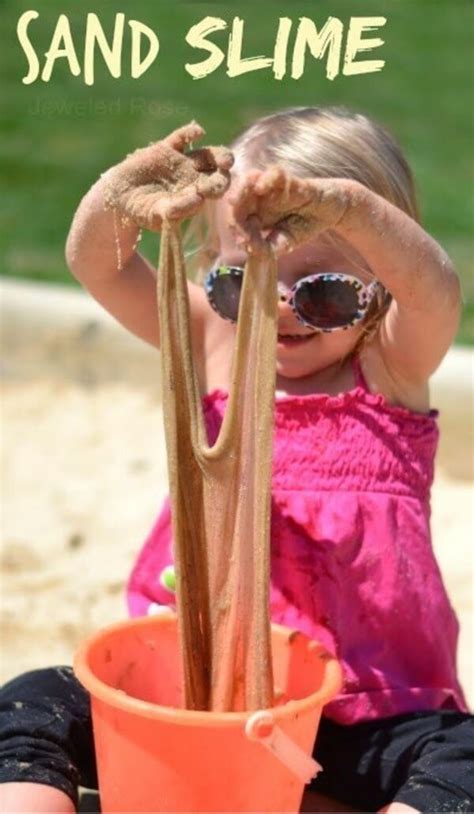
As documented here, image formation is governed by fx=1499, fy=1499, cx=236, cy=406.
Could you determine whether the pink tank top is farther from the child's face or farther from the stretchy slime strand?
the stretchy slime strand

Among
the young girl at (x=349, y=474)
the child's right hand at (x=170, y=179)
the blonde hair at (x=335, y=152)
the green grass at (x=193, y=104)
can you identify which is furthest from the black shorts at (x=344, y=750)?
the green grass at (x=193, y=104)

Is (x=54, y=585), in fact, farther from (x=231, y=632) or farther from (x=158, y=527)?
(x=231, y=632)

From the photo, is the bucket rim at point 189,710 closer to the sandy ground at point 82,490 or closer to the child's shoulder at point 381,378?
the child's shoulder at point 381,378

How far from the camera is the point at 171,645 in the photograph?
186 centimetres

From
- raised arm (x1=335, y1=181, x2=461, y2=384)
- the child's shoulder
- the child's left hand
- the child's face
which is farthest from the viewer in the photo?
the child's shoulder

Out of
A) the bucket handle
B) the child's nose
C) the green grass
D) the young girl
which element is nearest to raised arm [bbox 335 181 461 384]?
the young girl

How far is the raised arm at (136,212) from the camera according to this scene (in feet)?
5.25

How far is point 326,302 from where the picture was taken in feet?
6.23

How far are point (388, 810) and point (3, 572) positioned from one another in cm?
118

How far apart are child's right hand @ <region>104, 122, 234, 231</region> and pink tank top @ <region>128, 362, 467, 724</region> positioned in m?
0.47

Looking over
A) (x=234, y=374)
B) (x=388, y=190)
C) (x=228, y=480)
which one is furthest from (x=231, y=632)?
(x=388, y=190)

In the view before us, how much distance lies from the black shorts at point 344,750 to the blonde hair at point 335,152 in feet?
1.76

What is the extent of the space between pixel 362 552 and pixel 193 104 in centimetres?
541

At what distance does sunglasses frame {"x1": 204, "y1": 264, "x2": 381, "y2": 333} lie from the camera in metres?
1.89
